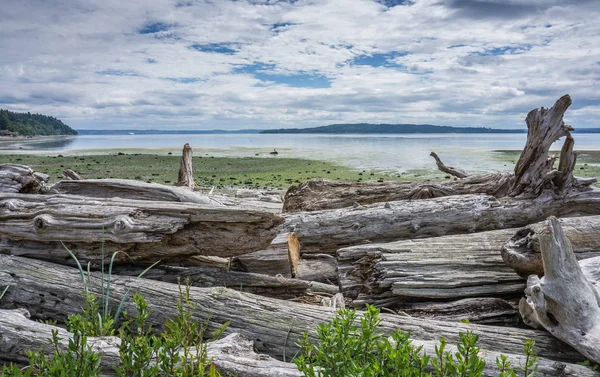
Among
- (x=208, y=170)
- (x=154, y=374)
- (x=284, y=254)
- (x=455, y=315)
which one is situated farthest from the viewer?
(x=208, y=170)

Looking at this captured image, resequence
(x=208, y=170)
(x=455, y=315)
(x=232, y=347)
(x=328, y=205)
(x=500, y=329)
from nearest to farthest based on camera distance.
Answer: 1. (x=232, y=347)
2. (x=500, y=329)
3. (x=455, y=315)
4. (x=328, y=205)
5. (x=208, y=170)

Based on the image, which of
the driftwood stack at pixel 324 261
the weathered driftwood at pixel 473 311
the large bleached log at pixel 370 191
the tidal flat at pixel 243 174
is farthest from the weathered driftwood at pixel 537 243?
the tidal flat at pixel 243 174

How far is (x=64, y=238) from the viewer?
4535mm

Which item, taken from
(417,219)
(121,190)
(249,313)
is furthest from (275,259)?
(121,190)

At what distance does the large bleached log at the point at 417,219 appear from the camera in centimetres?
589

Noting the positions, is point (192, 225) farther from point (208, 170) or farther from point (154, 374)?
point (208, 170)

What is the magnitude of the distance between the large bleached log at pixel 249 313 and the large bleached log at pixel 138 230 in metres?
0.26

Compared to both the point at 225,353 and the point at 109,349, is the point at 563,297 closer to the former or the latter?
the point at 225,353

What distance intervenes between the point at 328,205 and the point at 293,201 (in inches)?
22.2

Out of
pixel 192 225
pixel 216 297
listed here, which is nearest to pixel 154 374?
pixel 216 297

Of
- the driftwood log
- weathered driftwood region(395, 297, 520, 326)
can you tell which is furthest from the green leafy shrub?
weathered driftwood region(395, 297, 520, 326)

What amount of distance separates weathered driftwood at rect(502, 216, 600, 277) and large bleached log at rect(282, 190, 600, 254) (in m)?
0.88

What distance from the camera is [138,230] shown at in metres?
4.42

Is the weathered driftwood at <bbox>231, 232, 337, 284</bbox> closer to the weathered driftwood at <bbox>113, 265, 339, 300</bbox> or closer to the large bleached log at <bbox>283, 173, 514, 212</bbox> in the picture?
the weathered driftwood at <bbox>113, 265, 339, 300</bbox>
